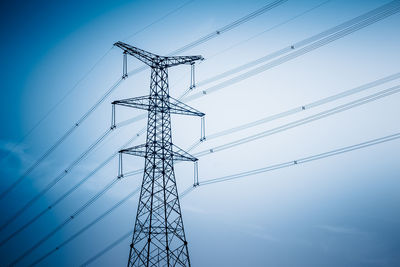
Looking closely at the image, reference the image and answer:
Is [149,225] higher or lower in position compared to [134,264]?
higher

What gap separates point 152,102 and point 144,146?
2927 millimetres

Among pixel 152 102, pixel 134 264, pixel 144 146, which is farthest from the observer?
pixel 152 102

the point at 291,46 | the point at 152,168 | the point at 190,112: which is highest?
the point at 291,46

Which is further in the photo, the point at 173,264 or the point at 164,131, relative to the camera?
the point at 164,131

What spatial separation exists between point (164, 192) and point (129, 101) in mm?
5866

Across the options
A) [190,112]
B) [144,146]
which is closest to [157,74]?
[190,112]

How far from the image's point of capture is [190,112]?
19344mm

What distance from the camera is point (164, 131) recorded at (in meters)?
18.5

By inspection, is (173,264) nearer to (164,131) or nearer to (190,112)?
(164,131)

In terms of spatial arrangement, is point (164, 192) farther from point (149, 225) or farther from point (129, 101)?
point (129, 101)

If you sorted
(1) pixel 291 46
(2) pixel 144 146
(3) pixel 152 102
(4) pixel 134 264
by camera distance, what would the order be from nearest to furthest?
(1) pixel 291 46, (4) pixel 134 264, (2) pixel 144 146, (3) pixel 152 102

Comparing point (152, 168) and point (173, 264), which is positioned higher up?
point (152, 168)

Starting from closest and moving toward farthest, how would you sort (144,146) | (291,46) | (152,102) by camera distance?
(291,46)
(144,146)
(152,102)

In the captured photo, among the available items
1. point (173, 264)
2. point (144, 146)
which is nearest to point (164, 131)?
point (144, 146)
